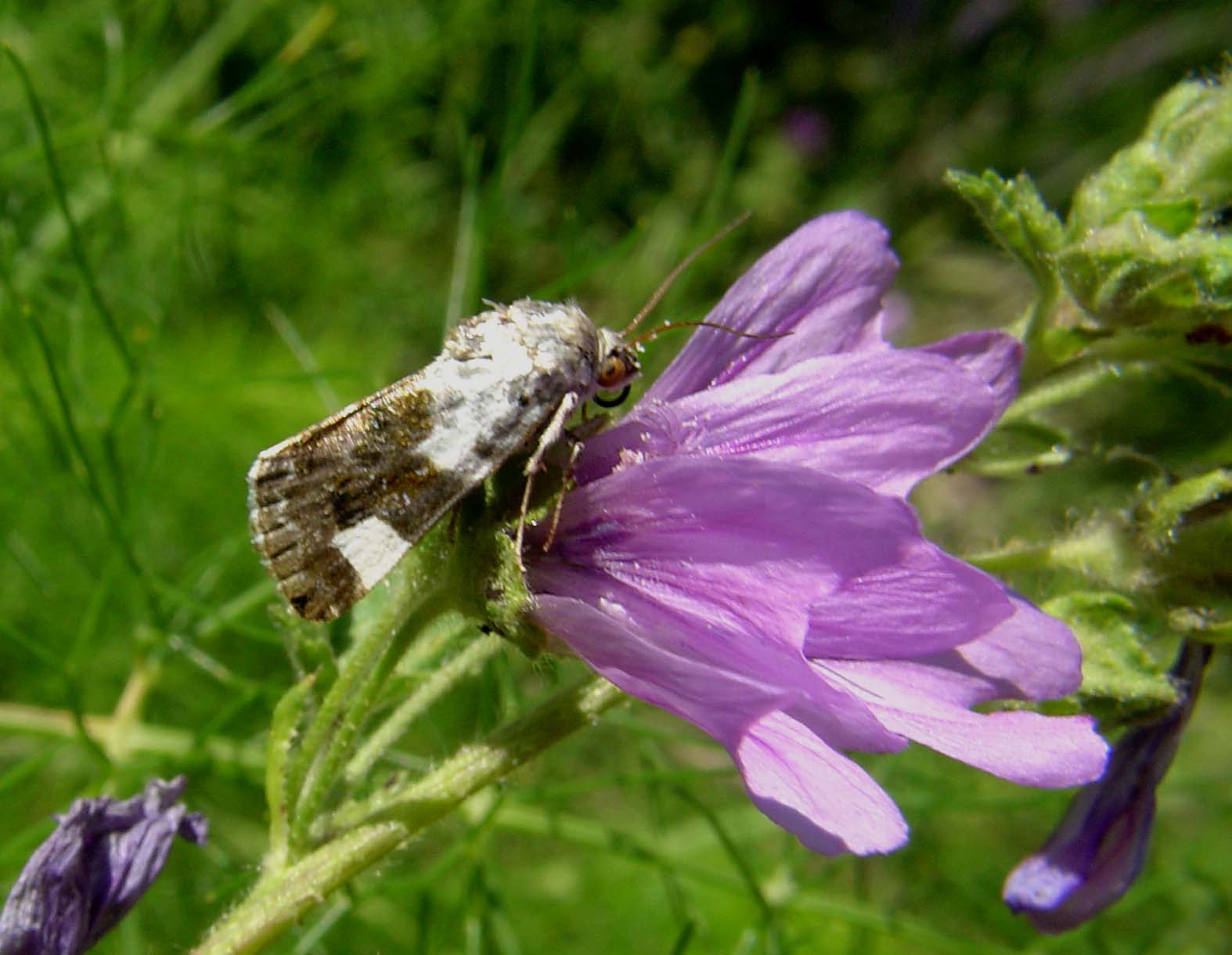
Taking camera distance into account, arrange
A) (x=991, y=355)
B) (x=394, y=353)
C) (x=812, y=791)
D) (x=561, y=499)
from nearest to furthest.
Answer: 1. (x=812, y=791)
2. (x=561, y=499)
3. (x=991, y=355)
4. (x=394, y=353)

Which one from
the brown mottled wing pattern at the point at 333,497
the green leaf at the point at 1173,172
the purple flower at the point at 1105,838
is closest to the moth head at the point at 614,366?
the brown mottled wing pattern at the point at 333,497

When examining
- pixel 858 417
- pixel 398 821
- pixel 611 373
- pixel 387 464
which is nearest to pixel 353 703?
pixel 398 821

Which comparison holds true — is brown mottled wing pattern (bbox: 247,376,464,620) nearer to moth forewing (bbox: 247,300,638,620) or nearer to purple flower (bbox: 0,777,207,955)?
moth forewing (bbox: 247,300,638,620)

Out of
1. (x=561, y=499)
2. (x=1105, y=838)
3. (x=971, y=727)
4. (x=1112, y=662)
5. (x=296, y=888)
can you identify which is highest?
(x=561, y=499)

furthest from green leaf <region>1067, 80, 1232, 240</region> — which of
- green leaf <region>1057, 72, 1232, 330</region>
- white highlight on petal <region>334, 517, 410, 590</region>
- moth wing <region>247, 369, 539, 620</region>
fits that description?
white highlight on petal <region>334, 517, 410, 590</region>

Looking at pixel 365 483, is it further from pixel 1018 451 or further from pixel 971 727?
pixel 1018 451

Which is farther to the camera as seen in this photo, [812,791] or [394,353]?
[394,353]
